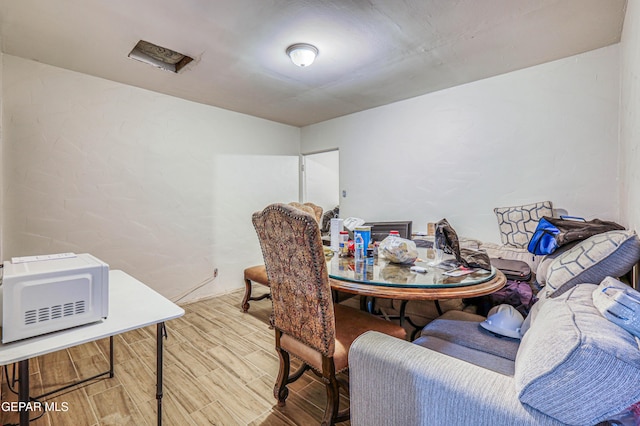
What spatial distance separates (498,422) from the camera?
0.76m

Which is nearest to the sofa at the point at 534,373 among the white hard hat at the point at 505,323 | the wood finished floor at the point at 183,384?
the white hard hat at the point at 505,323

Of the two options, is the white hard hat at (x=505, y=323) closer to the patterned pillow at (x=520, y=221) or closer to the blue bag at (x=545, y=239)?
the blue bag at (x=545, y=239)

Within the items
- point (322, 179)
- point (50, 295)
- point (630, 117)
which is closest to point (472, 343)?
point (630, 117)

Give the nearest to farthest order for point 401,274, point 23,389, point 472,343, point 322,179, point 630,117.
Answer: point 23,389 → point 472,343 → point 401,274 → point 630,117 → point 322,179

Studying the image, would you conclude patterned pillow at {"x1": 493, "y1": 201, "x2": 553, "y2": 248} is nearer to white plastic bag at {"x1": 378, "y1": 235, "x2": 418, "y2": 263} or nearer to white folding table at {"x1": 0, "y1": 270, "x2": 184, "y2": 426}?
white plastic bag at {"x1": 378, "y1": 235, "x2": 418, "y2": 263}

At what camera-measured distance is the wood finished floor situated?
5.32ft

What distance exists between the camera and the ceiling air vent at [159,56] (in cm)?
244

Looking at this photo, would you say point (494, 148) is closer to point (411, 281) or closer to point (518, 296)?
point (518, 296)

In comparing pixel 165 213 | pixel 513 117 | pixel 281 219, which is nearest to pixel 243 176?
pixel 165 213

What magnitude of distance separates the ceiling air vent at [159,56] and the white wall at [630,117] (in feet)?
10.3

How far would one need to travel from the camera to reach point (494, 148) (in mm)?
2922

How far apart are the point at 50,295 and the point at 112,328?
257mm

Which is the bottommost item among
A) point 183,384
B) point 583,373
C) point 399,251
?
point 183,384

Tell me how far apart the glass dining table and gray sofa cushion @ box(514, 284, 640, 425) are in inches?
23.9
